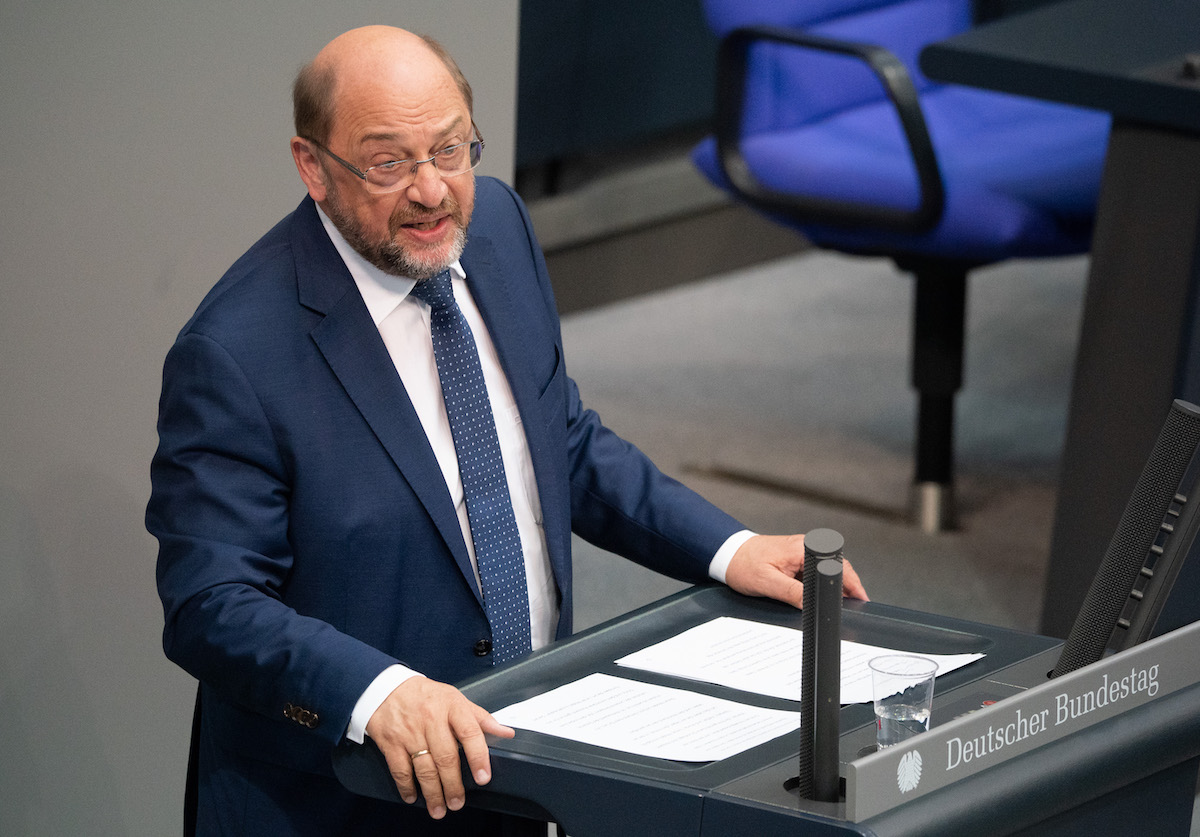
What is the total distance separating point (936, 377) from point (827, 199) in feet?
1.69

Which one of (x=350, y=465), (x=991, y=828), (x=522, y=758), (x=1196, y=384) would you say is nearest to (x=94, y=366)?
(x=350, y=465)

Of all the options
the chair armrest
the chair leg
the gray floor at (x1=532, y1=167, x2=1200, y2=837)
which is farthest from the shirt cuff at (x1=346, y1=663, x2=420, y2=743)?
the chair leg

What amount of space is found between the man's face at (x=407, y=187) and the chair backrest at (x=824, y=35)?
2.37m

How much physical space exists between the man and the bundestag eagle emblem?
0.54 metres

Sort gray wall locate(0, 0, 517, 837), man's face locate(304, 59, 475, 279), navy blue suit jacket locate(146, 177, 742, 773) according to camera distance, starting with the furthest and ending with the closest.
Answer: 1. gray wall locate(0, 0, 517, 837)
2. man's face locate(304, 59, 475, 279)
3. navy blue suit jacket locate(146, 177, 742, 773)

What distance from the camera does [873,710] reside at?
1544mm

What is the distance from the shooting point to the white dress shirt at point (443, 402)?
1.91 m

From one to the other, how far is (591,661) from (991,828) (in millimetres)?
465

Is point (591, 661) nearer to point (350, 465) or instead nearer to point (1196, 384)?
point (350, 465)

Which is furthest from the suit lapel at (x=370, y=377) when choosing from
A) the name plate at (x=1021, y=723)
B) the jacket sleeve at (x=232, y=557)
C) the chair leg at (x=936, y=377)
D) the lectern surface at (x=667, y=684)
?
the chair leg at (x=936, y=377)

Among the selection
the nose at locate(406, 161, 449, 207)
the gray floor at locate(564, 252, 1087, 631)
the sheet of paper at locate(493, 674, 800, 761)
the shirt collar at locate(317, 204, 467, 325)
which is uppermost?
the nose at locate(406, 161, 449, 207)

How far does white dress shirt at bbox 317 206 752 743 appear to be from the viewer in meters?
1.91

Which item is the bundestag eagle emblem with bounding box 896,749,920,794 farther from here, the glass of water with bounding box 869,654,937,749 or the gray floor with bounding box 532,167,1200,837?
the gray floor with bounding box 532,167,1200,837

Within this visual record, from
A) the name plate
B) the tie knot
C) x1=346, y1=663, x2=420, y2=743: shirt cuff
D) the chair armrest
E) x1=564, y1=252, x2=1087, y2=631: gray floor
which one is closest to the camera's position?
the name plate
